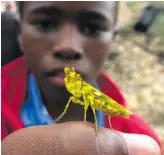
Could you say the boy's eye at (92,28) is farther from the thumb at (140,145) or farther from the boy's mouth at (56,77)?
the thumb at (140,145)

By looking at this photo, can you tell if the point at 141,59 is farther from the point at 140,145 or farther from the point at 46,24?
the point at 140,145

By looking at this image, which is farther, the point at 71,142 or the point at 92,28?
the point at 92,28

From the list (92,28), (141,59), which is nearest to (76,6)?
(92,28)

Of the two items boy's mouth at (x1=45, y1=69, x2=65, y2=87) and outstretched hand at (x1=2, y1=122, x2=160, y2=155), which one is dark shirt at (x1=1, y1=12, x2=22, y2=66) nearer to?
boy's mouth at (x1=45, y1=69, x2=65, y2=87)

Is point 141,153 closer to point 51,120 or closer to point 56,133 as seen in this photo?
point 56,133

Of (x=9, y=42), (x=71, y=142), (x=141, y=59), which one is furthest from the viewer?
(x=141, y=59)

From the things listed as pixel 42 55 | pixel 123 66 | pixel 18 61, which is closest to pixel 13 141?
pixel 42 55

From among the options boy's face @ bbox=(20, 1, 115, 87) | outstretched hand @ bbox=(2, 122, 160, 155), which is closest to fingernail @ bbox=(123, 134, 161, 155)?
outstretched hand @ bbox=(2, 122, 160, 155)
